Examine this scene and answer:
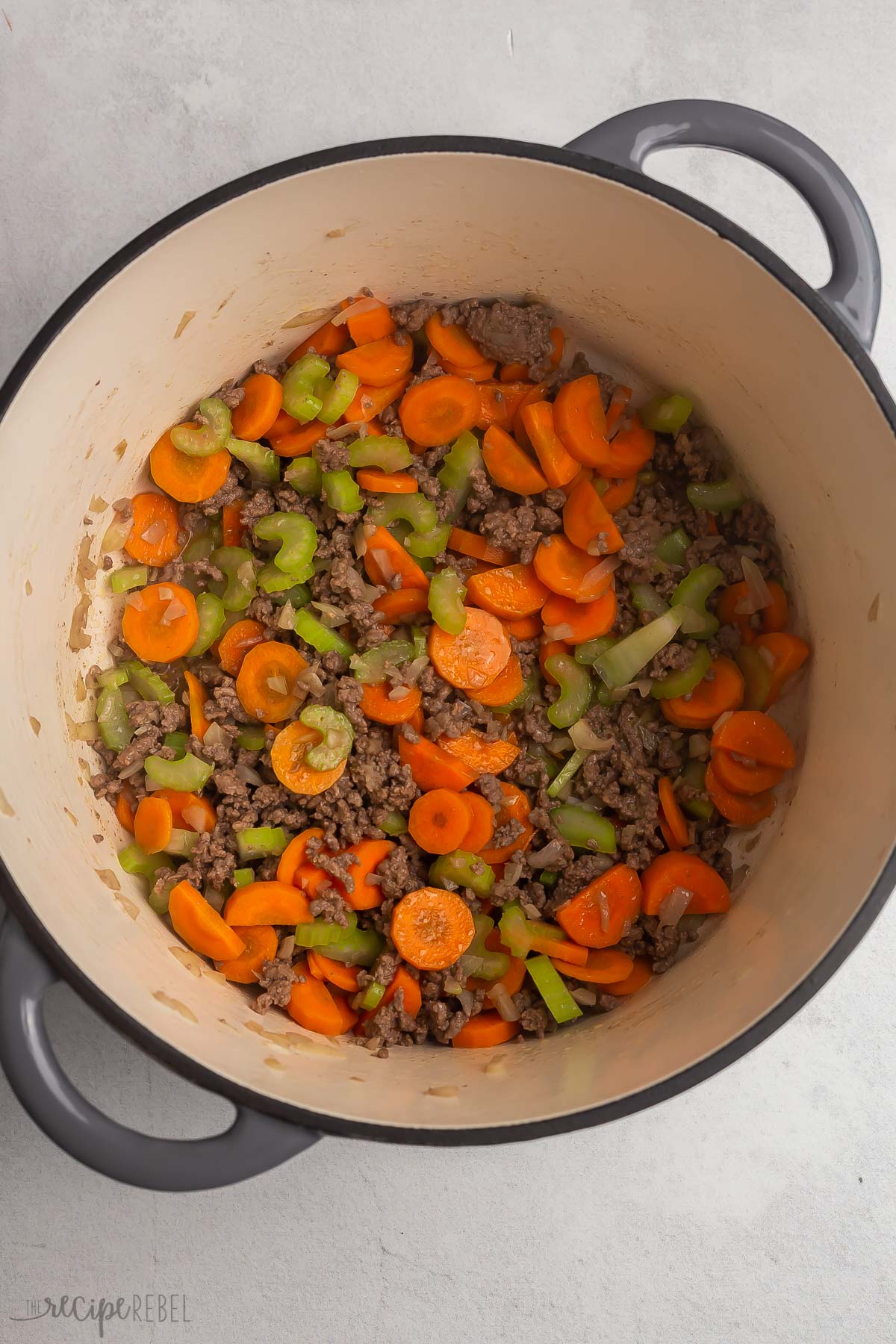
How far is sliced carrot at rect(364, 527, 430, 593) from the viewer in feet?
6.68

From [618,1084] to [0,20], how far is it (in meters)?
2.62

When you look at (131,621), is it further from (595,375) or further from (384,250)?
(595,375)

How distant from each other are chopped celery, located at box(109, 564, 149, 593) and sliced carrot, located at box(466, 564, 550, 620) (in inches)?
27.6

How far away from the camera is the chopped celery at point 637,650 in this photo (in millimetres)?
2031

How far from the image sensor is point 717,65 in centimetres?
230

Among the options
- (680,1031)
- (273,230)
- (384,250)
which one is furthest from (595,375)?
(680,1031)

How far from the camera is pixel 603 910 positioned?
1.99 meters

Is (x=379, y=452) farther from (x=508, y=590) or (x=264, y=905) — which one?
(x=264, y=905)

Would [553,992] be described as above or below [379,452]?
below

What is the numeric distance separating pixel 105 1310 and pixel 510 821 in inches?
55.1

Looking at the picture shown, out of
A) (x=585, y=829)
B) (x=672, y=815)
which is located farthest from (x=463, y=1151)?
(x=672, y=815)

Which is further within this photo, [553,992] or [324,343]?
[324,343]

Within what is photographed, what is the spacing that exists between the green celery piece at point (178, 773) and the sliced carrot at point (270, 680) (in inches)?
6.5

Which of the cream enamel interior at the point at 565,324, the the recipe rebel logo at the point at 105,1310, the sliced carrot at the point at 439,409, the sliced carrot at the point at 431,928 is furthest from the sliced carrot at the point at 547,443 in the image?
the the recipe rebel logo at the point at 105,1310
